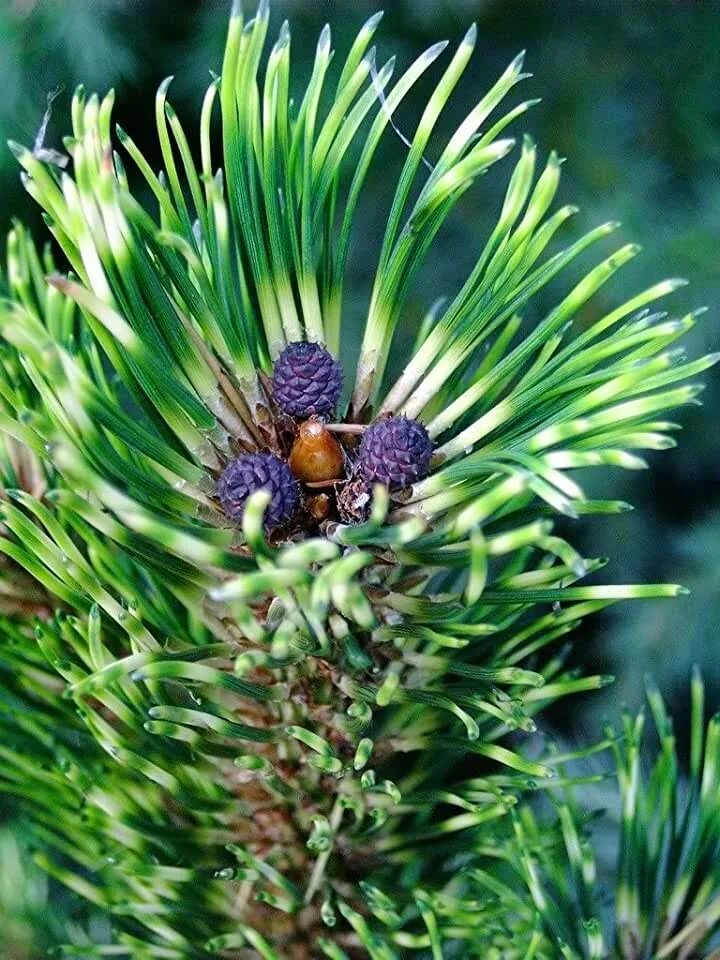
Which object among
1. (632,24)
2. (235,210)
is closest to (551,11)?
(632,24)

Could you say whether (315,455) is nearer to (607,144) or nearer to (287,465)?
(287,465)

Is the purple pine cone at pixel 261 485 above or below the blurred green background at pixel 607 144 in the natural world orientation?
below

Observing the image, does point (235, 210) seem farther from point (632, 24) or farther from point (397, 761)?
point (632, 24)

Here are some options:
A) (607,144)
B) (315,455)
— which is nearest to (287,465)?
(315,455)

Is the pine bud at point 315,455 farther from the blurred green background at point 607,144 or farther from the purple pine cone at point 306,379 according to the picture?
the blurred green background at point 607,144

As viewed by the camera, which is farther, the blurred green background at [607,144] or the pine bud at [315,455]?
the blurred green background at [607,144]

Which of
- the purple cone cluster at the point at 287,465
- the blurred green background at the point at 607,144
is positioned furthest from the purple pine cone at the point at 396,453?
the blurred green background at the point at 607,144
